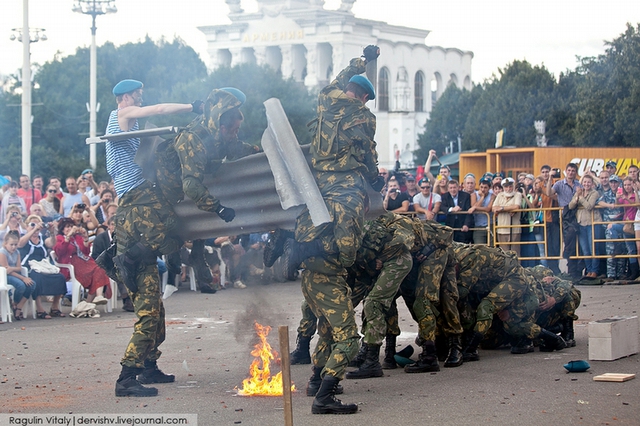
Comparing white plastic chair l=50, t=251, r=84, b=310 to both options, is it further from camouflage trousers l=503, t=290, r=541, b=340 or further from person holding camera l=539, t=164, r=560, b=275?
person holding camera l=539, t=164, r=560, b=275

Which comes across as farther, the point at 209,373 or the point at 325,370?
the point at 209,373

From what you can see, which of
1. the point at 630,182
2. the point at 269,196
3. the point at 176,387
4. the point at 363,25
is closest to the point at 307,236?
the point at 269,196

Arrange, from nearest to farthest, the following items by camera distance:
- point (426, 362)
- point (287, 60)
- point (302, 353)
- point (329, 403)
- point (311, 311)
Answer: point (329, 403), point (426, 362), point (311, 311), point (302, 353), point (287, 60)

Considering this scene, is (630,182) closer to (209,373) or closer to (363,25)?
(209,373)

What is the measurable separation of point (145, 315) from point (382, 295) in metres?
1.94

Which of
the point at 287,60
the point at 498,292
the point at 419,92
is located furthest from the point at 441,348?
the point at 419,92

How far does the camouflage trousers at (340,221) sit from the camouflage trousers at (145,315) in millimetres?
1448

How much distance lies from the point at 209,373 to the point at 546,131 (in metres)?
55.6

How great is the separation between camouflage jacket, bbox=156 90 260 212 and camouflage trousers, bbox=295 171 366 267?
734 mm

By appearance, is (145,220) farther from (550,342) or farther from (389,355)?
(550,342)

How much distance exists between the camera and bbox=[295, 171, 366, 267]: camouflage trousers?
283 inches

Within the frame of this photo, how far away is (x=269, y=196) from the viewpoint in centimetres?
781

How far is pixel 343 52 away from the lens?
8394 cm

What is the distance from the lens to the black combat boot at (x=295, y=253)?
7262 millimetres
